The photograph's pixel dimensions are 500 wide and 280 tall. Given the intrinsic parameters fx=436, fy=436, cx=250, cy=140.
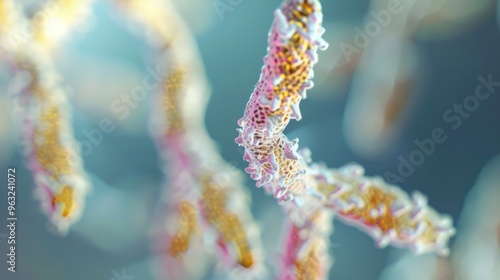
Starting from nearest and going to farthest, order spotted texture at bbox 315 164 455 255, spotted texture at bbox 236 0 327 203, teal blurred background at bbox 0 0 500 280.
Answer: spotted texture at bbox 236 0 327 203
spotted texture at bbox 315 164 455 255
teal blurred background at bbox 0 0 500 280

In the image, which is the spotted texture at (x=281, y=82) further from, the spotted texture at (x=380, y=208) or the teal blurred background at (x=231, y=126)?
the teal blurred background at (x=231, y=126)

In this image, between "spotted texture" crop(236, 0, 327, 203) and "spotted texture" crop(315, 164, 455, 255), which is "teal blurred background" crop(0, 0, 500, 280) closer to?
"spotted texture" crop(315, 164, 455, 255)

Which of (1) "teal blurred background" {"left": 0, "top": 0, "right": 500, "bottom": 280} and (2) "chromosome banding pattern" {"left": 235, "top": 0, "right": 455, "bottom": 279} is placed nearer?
(2) "chromosome banding pattern" {"left": 235, "top": 0, "right": 455, "bottom": 279}

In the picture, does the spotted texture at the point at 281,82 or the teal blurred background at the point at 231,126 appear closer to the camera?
the spotted texture at the point at 281,82

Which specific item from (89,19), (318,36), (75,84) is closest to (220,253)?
(75,84)

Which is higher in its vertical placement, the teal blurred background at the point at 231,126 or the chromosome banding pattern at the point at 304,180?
the teal blurred background at the point at 231,126

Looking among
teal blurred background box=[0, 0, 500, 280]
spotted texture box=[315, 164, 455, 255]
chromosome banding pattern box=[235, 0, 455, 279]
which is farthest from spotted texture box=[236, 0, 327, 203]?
teal blurred background box=[0, 0, 500, 280]

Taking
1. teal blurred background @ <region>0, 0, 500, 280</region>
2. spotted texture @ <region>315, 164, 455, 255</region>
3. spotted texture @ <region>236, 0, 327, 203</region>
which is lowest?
spotted texture @ <region>236, 0, 327, 203</region>

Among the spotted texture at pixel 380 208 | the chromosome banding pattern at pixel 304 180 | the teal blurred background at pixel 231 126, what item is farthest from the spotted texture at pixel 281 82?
the teal blurred background at pixel 231 126

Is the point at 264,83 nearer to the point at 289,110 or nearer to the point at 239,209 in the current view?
the point at 289,110

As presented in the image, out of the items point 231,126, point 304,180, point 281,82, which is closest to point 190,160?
point 231,126

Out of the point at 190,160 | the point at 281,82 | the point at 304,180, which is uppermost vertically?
the point at 190,160

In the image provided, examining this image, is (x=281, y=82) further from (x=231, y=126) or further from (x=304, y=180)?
(x=231, y=126)
